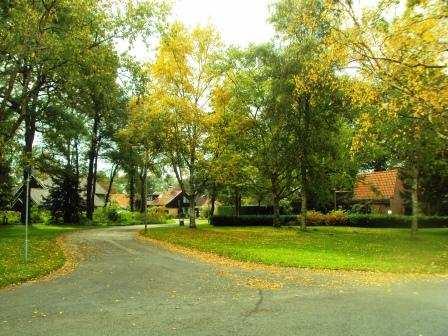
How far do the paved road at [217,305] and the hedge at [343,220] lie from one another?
32.1 m

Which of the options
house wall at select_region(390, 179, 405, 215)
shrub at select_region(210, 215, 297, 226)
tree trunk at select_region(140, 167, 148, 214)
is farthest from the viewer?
house wall at select_region(390, 179, 405, 215)

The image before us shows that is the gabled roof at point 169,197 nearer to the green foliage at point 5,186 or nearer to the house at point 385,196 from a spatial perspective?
the house at point 385,196

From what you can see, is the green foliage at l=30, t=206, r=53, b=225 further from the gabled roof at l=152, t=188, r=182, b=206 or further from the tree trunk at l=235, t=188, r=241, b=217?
the gabled roof at l=152, t=188, r=182, b=206

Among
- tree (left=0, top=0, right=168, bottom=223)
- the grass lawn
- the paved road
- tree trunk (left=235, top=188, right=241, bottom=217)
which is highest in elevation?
tree (left=0, top=0, right=168, bottom=223)

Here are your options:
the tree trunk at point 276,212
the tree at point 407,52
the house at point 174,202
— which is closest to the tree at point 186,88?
the tree trunk at point 276,212

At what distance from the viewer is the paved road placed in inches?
334

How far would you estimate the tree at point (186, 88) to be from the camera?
37.6m

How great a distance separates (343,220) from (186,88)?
21.0 m

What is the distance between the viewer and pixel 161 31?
21094 millimetres

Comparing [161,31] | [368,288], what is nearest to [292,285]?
[368,288]

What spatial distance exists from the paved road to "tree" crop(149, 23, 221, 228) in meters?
23.0

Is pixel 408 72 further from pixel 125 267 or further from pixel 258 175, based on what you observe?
pixel 258 175

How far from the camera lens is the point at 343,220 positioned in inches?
1914

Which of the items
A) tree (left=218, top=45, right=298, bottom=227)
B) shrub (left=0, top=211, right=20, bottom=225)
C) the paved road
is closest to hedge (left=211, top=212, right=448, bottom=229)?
tree (left=218, top=45, right=298, bottom=227)
